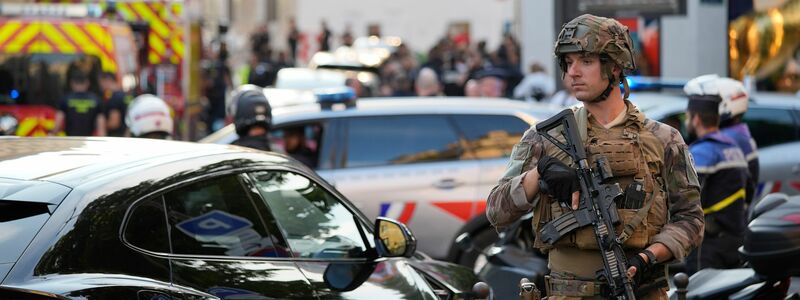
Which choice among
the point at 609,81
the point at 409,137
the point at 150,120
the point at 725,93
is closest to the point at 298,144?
the point at 409,137

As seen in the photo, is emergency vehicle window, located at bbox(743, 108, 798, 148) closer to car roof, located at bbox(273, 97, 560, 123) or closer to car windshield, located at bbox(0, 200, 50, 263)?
car roof, located at bbox(273, 97, 560, 123)

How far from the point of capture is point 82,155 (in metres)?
4.57

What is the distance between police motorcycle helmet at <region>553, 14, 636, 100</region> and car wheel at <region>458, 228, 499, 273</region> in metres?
4.75

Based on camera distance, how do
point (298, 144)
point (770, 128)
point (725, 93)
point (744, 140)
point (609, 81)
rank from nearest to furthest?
point (609, 81) → point (725, 93) → point (744, 140) → point (298, 144) → point (770, 128)

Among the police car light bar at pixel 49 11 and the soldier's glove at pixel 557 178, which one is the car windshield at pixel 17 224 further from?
the police car light bar at pixel 49 11

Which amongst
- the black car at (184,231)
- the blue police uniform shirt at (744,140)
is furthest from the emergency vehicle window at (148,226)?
the blue police uniform shirt at (744,140)

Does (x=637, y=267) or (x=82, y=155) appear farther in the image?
(x=82, y=155)

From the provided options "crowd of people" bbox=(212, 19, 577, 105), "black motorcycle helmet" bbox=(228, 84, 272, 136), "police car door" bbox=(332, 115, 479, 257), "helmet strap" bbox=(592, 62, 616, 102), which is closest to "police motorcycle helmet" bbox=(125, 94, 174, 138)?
"black motorcycle helmet" bbox=(228, 84, 272, 136)

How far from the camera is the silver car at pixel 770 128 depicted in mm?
10594

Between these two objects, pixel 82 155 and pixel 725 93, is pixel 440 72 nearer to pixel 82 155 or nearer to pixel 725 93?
pixel 725 93

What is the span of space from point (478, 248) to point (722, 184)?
109 inches

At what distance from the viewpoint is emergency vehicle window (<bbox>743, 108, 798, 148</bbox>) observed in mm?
10961

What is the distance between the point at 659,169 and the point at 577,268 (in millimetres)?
412

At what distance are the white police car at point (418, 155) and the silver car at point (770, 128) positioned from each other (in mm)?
1372
